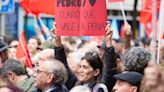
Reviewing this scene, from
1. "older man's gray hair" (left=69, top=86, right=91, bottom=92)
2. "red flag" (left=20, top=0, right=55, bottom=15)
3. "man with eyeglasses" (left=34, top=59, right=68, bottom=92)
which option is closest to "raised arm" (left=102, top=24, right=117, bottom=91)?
"older man's gray hair" (left=69, top=86, right=91, bottom=92)

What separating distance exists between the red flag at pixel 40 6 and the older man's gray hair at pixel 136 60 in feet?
10.9

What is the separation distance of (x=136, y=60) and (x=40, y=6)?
14.1 feet

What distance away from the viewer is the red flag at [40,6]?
1015cm

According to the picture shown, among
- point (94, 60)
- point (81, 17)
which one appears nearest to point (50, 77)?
point (94, 60)

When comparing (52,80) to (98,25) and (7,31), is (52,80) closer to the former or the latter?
(98,25)

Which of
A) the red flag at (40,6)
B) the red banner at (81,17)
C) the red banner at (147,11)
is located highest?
the red banner at (81,17)

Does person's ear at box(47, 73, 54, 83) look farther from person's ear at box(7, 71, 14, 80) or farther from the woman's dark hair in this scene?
person's ear at box(7, 71, 14, 80)

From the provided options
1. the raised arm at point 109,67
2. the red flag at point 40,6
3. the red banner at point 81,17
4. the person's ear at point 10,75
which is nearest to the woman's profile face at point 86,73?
the raised arm at point 109,67

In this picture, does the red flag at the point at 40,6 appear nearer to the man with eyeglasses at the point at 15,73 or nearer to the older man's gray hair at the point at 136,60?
the man with eyeglasses at the point at 15,73

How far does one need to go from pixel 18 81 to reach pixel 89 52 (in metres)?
0.87

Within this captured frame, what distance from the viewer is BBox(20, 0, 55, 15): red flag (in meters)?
10.1

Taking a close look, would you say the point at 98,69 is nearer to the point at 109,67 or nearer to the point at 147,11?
the point at 109,67

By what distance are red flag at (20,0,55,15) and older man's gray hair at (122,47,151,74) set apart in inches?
131

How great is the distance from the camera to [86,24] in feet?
24.0
